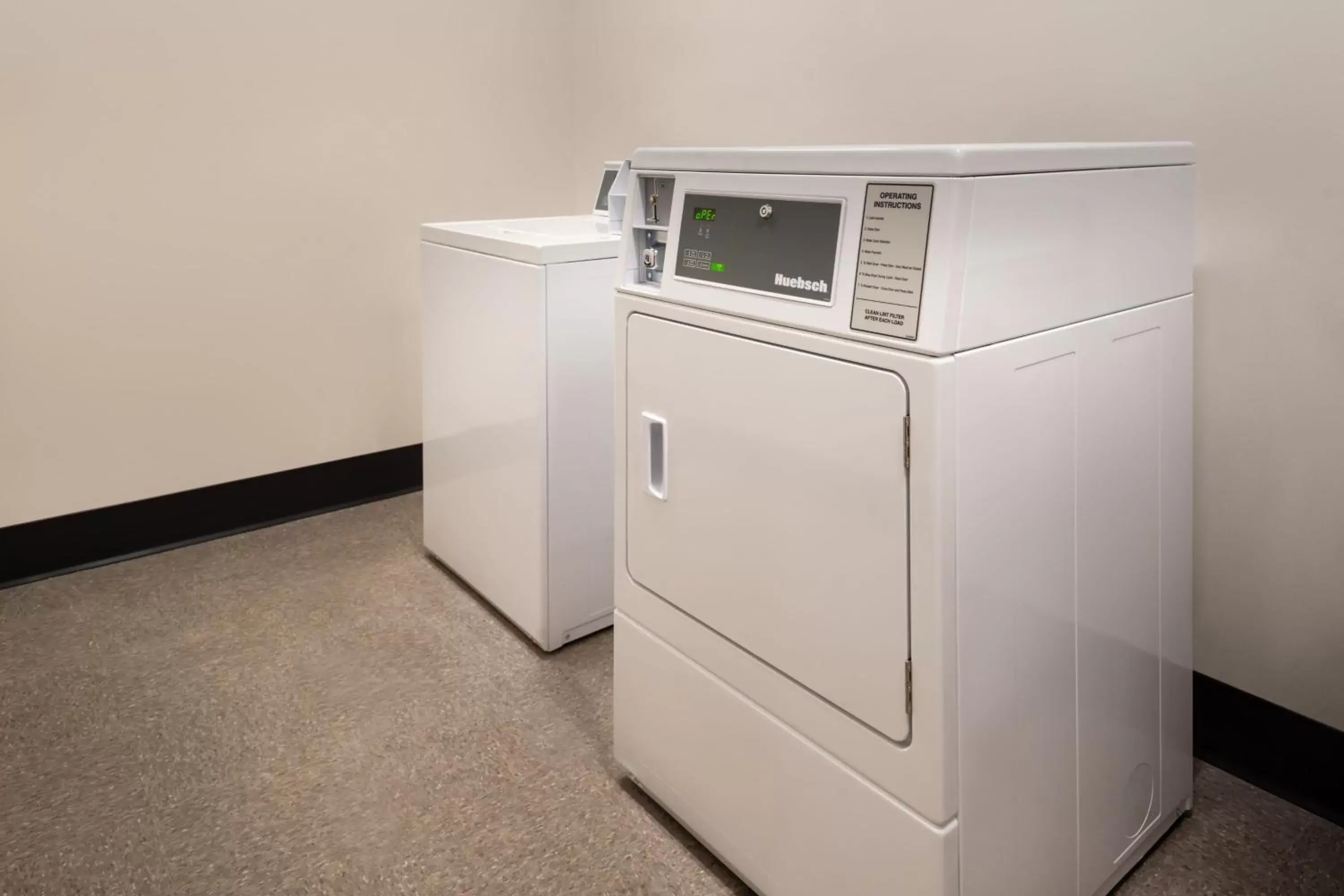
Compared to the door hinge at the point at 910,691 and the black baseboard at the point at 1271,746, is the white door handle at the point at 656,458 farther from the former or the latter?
the black baseboard at the point at 1271,746

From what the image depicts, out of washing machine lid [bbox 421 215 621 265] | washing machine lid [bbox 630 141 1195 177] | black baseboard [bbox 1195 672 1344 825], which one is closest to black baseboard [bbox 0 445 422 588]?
washing machine lid [bbox 421 215 621 265]

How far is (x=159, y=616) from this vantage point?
7.72ft

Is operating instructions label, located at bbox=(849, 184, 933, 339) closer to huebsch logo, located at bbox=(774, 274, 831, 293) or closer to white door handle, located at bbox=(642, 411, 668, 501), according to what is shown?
huebsch logo, located at bbox=(774, 274, 831, 293)

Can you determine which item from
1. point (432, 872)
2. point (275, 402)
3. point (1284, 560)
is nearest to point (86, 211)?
point (275, 402)

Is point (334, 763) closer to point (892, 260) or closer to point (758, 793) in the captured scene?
point (758, 793)

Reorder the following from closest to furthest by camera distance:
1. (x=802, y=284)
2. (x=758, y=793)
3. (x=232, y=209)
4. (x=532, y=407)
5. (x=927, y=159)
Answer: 1. (x=927, y=159)
2. (x=802, y=284)
3. (x=758, y=793)
4. (x=532, y=407)
5. (x=232, y=209)

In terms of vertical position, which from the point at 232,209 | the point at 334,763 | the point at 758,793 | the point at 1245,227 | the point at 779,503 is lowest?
the point at 334,763

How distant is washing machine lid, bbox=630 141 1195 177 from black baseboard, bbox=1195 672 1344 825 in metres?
0.98

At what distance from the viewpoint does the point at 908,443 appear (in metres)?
1.07

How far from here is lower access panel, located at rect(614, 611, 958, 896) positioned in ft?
3.82

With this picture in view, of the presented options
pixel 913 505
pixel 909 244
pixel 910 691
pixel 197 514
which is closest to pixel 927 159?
pixel 909 244

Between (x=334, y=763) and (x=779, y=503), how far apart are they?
110cm

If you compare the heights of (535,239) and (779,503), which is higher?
Result: (535,239)

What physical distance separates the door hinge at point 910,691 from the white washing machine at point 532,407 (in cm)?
116
